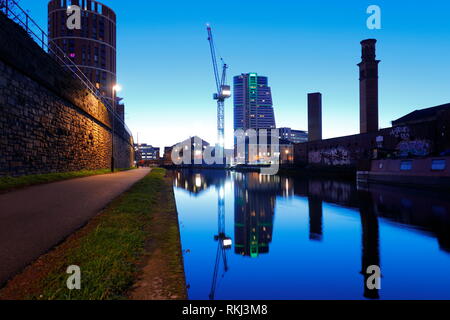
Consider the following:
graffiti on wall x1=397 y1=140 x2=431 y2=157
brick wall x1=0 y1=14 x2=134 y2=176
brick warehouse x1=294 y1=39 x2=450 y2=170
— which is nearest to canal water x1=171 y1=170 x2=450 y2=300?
brick wall x1=0 y1=14 x2=134 y2=176

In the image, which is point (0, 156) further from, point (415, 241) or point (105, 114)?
point (105, 114)

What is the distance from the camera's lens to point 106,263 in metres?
3.40

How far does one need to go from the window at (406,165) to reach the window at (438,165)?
2680mm

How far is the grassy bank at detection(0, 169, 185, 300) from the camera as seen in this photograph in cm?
267

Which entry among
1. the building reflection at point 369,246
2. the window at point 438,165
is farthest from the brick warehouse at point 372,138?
the building reflection at point 369,246

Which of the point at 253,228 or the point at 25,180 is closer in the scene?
the point at 253,228

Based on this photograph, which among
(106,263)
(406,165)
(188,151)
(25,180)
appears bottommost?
(106,263)

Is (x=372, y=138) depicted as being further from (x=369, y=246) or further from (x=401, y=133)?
(x=369, y=246)

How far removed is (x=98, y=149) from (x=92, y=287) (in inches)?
970

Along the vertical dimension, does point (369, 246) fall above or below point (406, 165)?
below

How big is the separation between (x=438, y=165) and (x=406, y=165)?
3.80 metres

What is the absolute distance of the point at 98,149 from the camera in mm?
24578

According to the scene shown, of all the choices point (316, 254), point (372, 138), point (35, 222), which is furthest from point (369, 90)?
point (35, 222)
